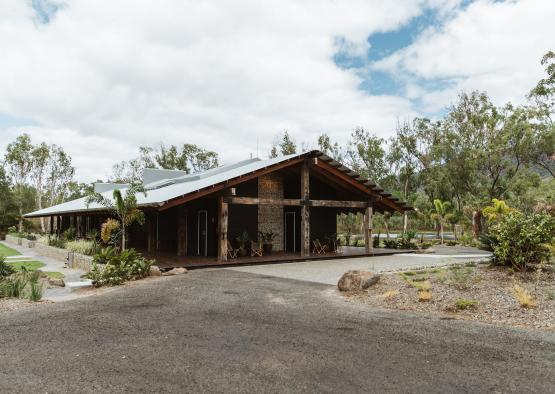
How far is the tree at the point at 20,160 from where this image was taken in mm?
48031

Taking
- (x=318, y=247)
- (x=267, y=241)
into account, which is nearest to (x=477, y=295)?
(x=267, y=241)

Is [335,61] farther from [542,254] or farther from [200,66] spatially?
[542,254]

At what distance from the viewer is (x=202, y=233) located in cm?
1845

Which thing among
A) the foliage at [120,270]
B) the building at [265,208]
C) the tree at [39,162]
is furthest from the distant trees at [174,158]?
the foliage at [120,270]

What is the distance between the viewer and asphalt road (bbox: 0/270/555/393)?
430cm

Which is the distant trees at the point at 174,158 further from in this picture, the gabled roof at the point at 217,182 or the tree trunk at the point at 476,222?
the tree trunk at the point at 476,222

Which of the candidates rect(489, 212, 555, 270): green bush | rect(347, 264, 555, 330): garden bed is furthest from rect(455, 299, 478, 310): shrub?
rect(489, 212, 555, 270): green bush

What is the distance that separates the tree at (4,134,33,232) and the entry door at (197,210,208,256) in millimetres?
37626

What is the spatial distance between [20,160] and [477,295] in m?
53.5

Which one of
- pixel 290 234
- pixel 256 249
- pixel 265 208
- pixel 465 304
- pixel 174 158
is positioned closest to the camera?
pixel 465 304

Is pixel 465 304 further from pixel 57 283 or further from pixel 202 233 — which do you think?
pixel 202 233

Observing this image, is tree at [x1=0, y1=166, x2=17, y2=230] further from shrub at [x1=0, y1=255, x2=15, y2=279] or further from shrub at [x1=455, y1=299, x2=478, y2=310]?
shrub at [x1=455, y1=299, x2=478, y2=310]

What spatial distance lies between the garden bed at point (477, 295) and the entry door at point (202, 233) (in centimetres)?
968

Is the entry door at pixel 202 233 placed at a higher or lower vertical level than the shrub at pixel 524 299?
higher
